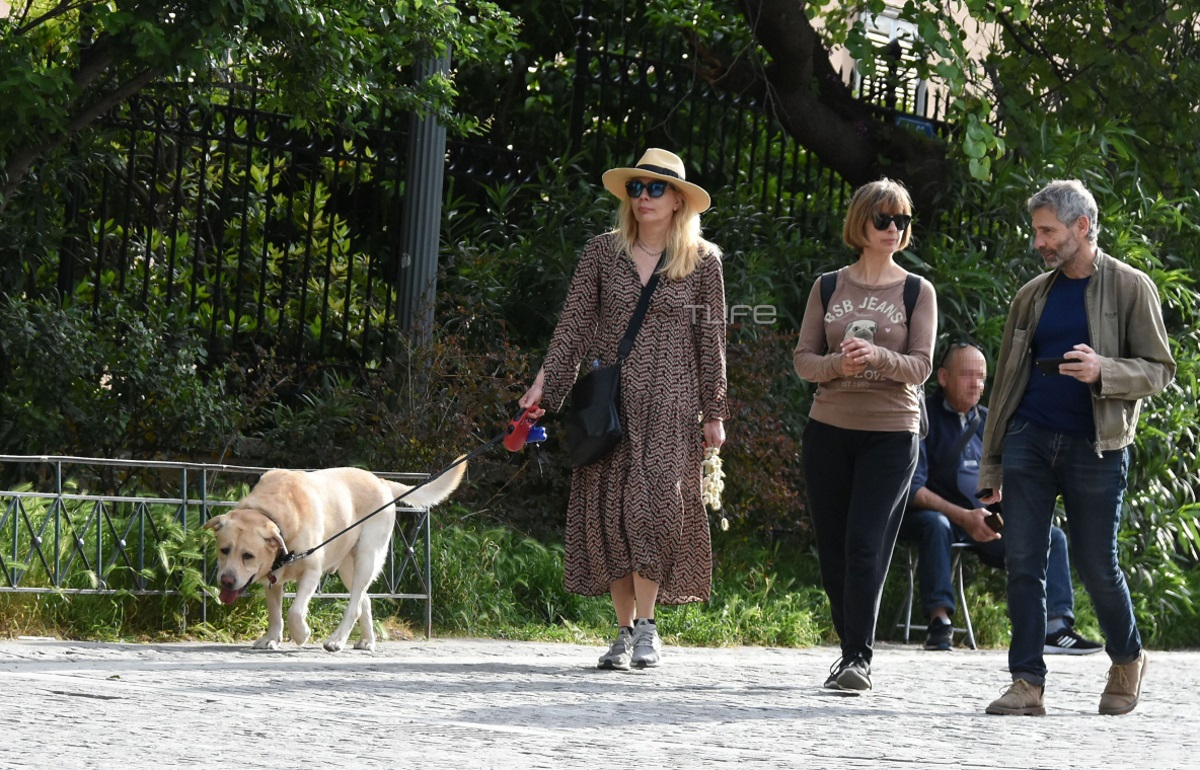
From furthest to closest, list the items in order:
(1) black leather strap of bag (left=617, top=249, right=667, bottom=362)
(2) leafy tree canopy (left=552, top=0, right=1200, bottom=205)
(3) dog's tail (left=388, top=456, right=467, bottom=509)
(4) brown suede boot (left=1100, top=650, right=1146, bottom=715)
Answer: (2) leafy tree canopy (left=552, top=0, right=1200, bottom=205) < (3) dog's tail (left=388, top=456, right=467, bottom=509) < (1) black leather strap of bag (left=617, top=249, right=667, bottom=362) < (4) brown suede boot (left=1100, top=650, right=1146, bottom=715)

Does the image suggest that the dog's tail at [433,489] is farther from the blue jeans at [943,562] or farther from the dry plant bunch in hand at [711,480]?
the blue jeans at [943,562]

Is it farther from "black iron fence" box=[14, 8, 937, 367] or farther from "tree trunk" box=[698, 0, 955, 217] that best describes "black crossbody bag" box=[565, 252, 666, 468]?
"tree trunk" box=[698, 0, 955, 217]

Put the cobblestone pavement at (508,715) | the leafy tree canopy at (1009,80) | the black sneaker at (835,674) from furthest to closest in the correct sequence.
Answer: the leafy tree canopy at (1009,80), the black sneaker at (835,674), the cobblestone pavement at (508,715)

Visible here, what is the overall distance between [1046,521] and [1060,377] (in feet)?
1.67

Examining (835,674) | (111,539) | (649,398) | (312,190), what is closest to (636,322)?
(649,398)

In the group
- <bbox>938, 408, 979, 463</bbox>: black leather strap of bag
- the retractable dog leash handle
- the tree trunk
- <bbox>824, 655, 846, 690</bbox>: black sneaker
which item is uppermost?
Result: the tree trunk

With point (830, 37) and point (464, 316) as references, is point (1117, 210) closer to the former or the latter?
point (830, 37)

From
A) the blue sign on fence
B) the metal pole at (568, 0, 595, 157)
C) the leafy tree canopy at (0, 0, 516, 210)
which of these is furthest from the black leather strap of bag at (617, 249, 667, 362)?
the blue sign on fence

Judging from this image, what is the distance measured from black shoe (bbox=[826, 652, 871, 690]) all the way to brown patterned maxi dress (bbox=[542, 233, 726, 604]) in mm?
698

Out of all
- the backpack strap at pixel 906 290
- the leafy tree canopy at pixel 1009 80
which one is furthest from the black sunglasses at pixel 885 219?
the leafy tree canopy at pixel 1009 80

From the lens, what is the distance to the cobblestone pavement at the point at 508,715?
441 centimetres

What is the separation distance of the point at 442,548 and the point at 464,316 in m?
1.98

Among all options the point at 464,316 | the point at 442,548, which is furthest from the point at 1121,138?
the point at 442,548

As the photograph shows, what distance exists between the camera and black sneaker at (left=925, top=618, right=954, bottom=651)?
9.20 m
